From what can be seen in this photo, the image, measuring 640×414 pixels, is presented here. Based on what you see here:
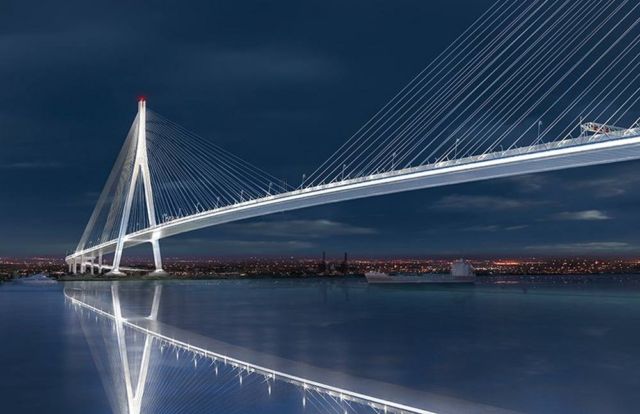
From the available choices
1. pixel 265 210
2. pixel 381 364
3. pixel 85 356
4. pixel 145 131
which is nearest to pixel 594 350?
pixel 381 364

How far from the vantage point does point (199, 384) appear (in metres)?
9.16

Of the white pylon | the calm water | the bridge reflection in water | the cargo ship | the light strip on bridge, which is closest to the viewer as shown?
the bridge reflection in water

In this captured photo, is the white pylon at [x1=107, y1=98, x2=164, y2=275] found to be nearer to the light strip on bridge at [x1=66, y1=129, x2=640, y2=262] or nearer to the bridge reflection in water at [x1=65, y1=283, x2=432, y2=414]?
the light strip on bridge at [x1=66, y1=129, x2=640, y2=262]

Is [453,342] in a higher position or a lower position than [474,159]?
lower

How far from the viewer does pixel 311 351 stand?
12.8 m

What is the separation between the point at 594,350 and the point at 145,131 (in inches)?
1592

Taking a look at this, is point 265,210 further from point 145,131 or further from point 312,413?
point 312,413

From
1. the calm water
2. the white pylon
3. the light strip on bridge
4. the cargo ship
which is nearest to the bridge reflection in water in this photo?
the calm water

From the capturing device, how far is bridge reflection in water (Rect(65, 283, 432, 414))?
7.86m

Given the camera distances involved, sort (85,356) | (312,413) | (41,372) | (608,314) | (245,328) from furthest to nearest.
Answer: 1. (608,314)
2. (245,328)
3. (85,356)
4. (41,372)
5. (312,413)

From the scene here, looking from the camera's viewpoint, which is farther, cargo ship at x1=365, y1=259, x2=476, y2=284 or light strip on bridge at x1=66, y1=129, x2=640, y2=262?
cargo ship at x1=365, y1=259, x2=476, y2=284

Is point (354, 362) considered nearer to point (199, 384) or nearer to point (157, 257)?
point (199, 384)

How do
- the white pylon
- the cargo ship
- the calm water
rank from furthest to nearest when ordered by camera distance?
the cargo ship → the white pylon → the calm water

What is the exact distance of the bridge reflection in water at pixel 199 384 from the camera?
7.86 m
